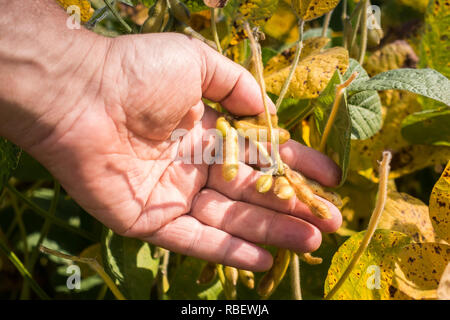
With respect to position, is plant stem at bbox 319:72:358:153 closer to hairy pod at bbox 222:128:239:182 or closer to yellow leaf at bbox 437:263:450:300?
hairy pod at bbox 222:128:239:182

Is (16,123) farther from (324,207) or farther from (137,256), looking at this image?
(324,207)

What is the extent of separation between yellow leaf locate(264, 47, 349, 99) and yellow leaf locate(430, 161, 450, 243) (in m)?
0.27

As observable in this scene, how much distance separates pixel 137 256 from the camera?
94cm

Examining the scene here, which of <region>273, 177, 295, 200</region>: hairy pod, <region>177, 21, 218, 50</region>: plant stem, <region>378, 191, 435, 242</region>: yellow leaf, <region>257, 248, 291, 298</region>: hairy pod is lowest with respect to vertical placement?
<region>257, 248, 291, 298</region>: hairy pod

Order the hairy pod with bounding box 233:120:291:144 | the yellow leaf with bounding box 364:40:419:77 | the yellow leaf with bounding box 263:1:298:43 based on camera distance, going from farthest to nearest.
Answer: the yellow leaf with bounding box 263:1:298:43 → the yellow leaf with bounding box 364:40:419:77 → the hairy pod with bounding box 233:120:291:144

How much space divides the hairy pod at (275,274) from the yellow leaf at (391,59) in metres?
0.53

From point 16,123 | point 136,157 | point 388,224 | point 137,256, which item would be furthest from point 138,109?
point 388,224

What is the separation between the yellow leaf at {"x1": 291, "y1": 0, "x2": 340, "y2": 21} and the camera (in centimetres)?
83

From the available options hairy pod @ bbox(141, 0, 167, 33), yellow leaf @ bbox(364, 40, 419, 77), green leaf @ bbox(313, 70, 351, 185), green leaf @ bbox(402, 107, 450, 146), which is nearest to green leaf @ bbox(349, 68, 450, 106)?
green leaf @ bbox(313, 70, 351, 185)

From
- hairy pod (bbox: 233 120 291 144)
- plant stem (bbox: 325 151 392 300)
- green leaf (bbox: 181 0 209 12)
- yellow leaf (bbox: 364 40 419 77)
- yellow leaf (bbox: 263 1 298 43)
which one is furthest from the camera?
yellow leaf (bbox: 263 1 298 43)

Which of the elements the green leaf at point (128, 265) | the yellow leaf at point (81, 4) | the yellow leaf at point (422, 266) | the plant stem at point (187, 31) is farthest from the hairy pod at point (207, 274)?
the yellow leaf at point (81, 4)

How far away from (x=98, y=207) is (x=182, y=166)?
187mm

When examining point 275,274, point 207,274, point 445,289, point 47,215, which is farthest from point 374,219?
point 47,215

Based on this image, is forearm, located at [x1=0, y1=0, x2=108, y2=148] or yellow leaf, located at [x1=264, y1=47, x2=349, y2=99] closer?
forearm, located at [x1=0, y1=0, x2=108, y2=148]
